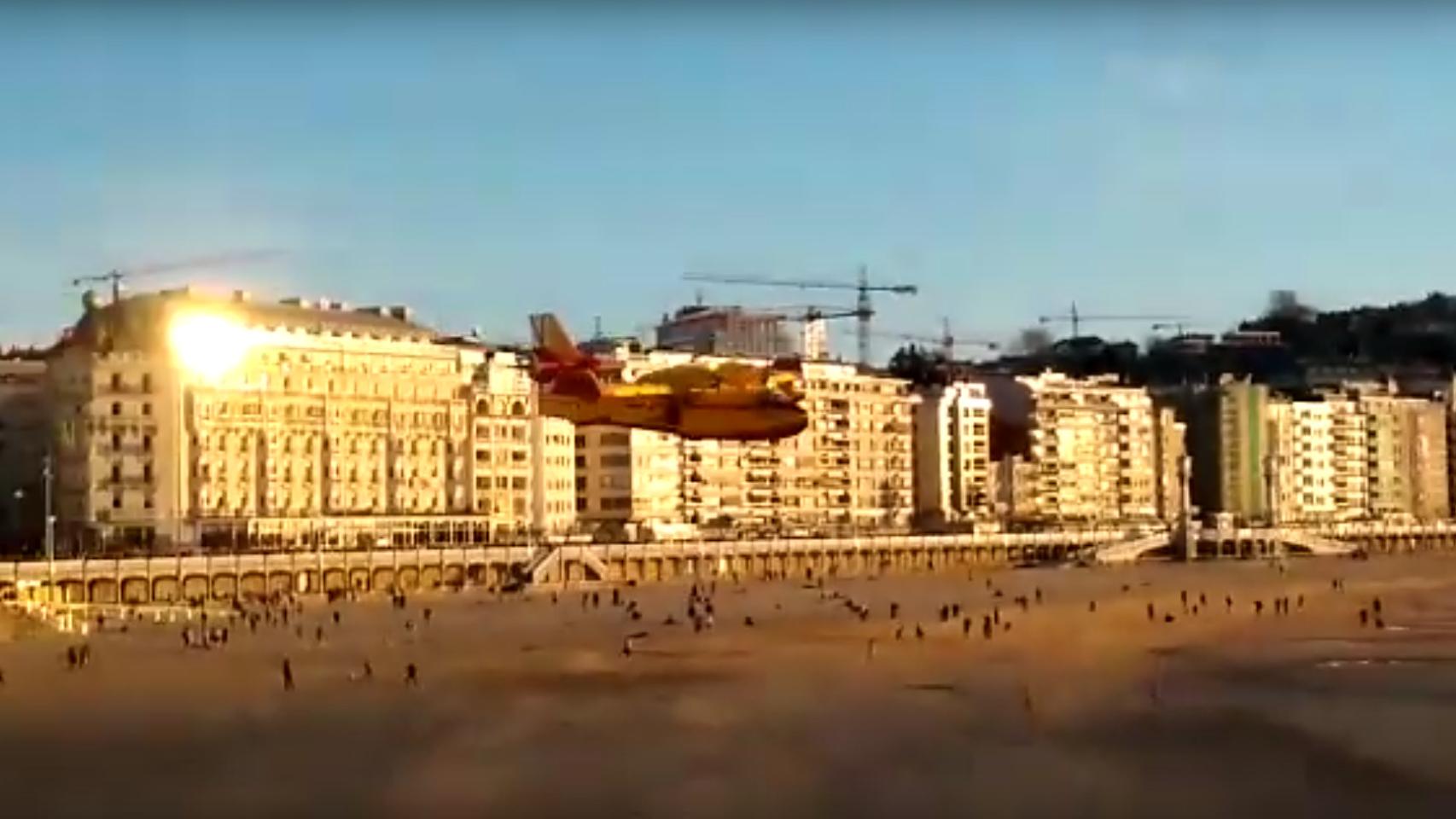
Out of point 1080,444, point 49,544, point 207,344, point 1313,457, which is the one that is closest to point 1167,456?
point 1080,444

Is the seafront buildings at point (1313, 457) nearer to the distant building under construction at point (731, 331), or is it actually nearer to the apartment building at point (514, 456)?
the distant building under construction at point (731, 331)

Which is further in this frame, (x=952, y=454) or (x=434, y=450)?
(x=952, y=454)

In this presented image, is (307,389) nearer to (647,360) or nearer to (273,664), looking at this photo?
(647,360)

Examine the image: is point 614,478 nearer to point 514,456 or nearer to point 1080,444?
point 514,456

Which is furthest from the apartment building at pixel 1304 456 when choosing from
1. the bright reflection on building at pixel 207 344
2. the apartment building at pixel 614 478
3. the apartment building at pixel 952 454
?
the bright reflection on building at pixel 207 344

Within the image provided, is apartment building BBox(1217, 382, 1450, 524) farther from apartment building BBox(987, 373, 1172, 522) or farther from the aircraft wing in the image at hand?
the aircraft wing

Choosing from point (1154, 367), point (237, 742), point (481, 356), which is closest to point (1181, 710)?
point (237, 742)

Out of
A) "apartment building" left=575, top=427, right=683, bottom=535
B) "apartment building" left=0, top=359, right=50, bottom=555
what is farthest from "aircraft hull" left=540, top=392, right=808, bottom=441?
"apartment building" left=575, top=427, right=683, bottom=535
